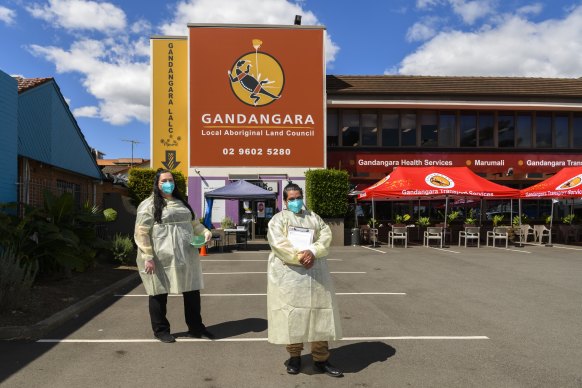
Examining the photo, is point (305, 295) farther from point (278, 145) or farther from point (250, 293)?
point (278, 145)

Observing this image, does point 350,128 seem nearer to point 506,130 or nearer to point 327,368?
point 506,130

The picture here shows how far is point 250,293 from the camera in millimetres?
8070

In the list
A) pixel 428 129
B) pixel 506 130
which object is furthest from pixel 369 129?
pixel 506 130

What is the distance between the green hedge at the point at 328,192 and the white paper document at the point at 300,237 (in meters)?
13.4

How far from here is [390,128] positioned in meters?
23.5

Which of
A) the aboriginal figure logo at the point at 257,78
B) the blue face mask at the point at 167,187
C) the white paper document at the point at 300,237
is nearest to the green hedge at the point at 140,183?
the aboriginal figure logo at the point at 257,78

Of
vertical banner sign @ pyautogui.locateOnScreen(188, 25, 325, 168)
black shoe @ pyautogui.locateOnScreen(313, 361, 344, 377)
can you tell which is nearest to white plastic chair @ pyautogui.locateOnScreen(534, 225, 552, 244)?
vertical banner sign @ pyautogui.locateOnScreen(188, 25, 325, 168)

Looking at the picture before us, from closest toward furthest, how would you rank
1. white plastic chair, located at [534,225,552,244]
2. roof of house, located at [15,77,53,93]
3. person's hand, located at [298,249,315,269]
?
person's hand, located at [298,249,315,269]
roof of house, located at [15,77,53,93]
white plastic chair, located at [534,225,552,244]

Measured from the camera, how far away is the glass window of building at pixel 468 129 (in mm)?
23781

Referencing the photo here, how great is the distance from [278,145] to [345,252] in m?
7.75

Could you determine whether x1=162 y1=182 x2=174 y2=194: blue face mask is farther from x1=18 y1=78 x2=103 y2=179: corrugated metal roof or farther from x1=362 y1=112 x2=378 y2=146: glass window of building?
x1=362 y1=112 x2=378 y2=146: glass window of building

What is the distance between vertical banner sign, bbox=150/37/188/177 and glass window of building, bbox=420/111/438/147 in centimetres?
1205

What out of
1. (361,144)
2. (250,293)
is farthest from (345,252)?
(361,144)

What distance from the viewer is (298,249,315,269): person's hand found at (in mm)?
3973
